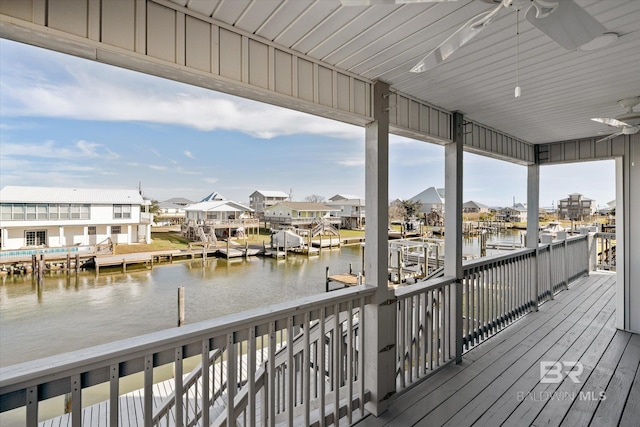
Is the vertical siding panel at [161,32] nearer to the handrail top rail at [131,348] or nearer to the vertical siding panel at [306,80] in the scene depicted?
the vertical siding panel at [306,80]

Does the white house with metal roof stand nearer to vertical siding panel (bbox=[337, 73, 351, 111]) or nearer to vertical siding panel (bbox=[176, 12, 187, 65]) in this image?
vertical siding panel (bbox=[176, 12, 187, 65])

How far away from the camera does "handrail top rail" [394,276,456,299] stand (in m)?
2.59

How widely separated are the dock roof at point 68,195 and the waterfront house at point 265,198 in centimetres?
1556

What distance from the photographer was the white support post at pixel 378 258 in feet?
7.61

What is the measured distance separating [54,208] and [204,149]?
52.0ft

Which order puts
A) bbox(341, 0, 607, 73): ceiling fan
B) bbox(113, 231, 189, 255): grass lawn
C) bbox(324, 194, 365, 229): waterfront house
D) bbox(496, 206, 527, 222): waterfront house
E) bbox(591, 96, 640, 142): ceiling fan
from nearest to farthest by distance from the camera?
bbox(341, 0, 607, 73): ceiling fan → bbox(591, 96, 640, 142): ceiling fan → bbox(113, 231, 189, 255): grass lawn → bbox(324, 194, 365, 229): waterfront house → bbox(496, 206, 527, 222): waterfront house

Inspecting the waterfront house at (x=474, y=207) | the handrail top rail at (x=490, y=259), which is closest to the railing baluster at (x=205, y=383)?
the handrail top rail at (x=490, y=259)

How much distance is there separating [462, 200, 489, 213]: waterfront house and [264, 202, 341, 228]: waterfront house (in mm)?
14190

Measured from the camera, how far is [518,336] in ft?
11.8

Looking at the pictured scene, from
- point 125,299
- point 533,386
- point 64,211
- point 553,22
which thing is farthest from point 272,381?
point 64,211

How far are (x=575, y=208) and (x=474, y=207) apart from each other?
14982mm

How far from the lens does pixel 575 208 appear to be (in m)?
16.7

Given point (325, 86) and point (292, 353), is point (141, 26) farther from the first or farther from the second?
point (292, 353)

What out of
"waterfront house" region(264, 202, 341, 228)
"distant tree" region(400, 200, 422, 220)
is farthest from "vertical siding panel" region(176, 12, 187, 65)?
"waterfront house" region(264, 202, 341, 228)
